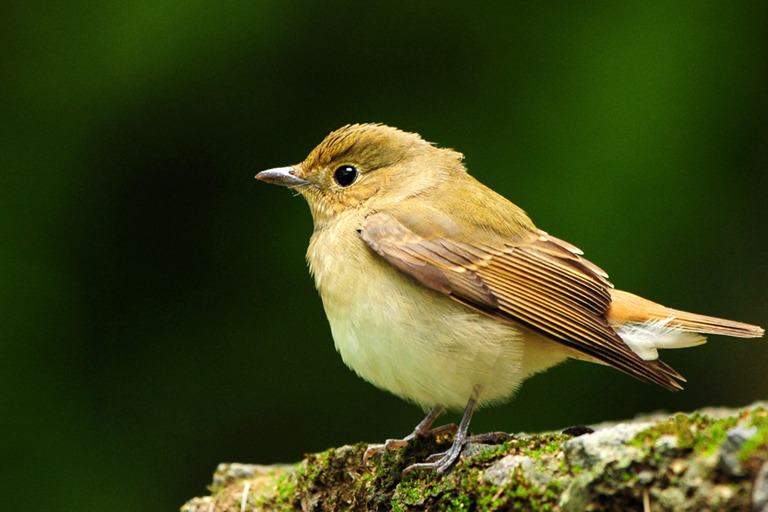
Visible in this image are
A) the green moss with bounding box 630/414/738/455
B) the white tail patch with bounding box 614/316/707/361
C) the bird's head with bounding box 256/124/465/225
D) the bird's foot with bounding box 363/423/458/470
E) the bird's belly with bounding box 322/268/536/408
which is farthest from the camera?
the bird's head with bounding box 256/124/465/225

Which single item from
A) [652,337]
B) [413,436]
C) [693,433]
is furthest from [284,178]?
[693,433]

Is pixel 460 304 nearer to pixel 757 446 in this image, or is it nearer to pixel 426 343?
pixel 426 343

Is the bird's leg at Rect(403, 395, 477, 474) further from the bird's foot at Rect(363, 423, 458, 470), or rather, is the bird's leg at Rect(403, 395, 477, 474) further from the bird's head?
the bird's head

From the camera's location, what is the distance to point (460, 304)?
11.8ft

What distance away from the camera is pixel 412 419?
226 inches

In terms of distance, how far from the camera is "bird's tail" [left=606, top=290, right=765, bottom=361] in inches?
150

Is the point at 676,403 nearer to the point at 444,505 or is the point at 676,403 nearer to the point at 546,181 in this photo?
the point at 546,181

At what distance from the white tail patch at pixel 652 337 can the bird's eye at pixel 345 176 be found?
→ 1.52 m

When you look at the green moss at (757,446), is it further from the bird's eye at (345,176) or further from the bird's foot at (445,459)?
the bird's eye at (345,176)

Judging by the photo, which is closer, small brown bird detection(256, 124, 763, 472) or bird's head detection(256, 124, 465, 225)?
small brown bird detection(256, 124, 763, 472)

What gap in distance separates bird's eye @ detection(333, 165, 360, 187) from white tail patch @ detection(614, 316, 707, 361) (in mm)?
1521

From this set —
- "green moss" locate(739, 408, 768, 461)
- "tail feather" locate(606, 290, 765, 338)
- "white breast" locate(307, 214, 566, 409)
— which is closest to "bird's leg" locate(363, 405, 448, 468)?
"white breast" locate(307, 214, 566, 409)

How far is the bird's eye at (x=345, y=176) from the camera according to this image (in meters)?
4.41

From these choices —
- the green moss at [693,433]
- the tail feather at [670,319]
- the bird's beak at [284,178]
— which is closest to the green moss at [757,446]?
the green moss at [693,433]
